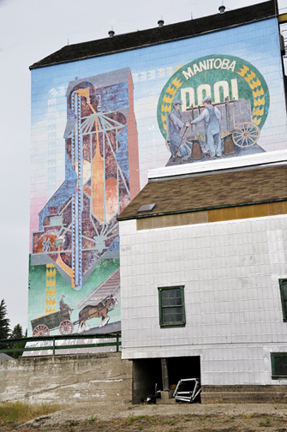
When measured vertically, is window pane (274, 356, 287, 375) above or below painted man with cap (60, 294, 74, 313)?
below

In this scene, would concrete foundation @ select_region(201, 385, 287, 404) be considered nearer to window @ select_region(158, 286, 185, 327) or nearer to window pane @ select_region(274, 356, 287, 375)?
window pane @ select_region(274, 356, 287, 375)

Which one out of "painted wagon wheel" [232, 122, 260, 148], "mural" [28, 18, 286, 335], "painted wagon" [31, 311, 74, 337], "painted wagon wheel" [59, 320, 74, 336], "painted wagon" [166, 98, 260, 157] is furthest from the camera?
"painted wagon" [31, 311, 74, 337]

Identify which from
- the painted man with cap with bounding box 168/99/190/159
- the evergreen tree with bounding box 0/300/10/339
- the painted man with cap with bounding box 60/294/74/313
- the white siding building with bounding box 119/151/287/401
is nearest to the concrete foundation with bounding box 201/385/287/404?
the white siding building with bounding box 119/151/287/401

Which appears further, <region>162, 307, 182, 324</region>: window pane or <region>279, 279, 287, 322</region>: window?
<region>162, 307, 182, 324</region>: window pane

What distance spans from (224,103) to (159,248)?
17.6 metres

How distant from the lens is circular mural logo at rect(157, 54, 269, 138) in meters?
33.8

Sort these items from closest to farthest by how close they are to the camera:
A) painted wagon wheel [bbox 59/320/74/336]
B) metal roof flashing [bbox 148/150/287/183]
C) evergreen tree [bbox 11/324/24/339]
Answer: metal roof flashing [bbox 148/150/287/183] < painted wagon wheel [bbox 59/320/74/336] < evergreen tree [bbox 11/324/24/339]

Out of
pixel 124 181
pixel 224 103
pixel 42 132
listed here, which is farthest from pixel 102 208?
pixel 224 103

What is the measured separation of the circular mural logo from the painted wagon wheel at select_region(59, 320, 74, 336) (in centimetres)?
1435

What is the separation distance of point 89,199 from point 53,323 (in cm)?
892

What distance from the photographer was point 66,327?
3472cm

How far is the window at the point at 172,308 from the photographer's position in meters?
19.2

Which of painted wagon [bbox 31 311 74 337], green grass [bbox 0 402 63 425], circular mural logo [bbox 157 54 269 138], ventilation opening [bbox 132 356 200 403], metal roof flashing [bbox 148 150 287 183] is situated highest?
circular mural logo [bbox 157 54 269 138]

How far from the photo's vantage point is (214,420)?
47.4 feet
